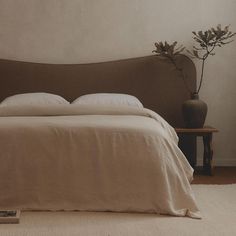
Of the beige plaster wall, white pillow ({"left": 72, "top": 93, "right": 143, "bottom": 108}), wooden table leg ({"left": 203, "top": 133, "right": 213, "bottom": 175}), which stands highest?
the beige plaster wall

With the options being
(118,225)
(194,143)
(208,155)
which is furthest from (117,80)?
(118,225)

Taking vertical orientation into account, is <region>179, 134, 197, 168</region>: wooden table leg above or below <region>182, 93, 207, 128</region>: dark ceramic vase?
below

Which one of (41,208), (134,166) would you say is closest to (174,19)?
(134,166)

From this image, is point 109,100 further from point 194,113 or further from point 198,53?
point 198,53

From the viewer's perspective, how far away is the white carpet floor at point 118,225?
2.05m

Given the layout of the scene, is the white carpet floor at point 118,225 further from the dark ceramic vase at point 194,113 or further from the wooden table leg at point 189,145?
the wooden table leg at point 189,145

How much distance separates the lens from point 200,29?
4.02m

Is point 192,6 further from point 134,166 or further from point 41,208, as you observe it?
point 41,208

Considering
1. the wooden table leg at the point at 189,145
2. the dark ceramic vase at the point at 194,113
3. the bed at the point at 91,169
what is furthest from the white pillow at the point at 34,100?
the wooden table leg at the point at 189,145

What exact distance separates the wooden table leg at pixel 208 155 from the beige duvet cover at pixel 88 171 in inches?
50.7

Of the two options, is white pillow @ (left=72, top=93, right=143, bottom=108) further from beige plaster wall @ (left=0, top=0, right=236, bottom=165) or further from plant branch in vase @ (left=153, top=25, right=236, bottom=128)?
beige plaster wall @ (left=0, top=0, right=236, bottom=165)

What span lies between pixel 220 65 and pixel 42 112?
192 centimetres

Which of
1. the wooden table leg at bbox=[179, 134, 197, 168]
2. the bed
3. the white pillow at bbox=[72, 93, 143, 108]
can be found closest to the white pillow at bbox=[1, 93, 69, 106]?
the white pillow at bbox=[72, 93, 143, 108]

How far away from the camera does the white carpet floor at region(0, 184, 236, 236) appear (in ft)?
6.72
